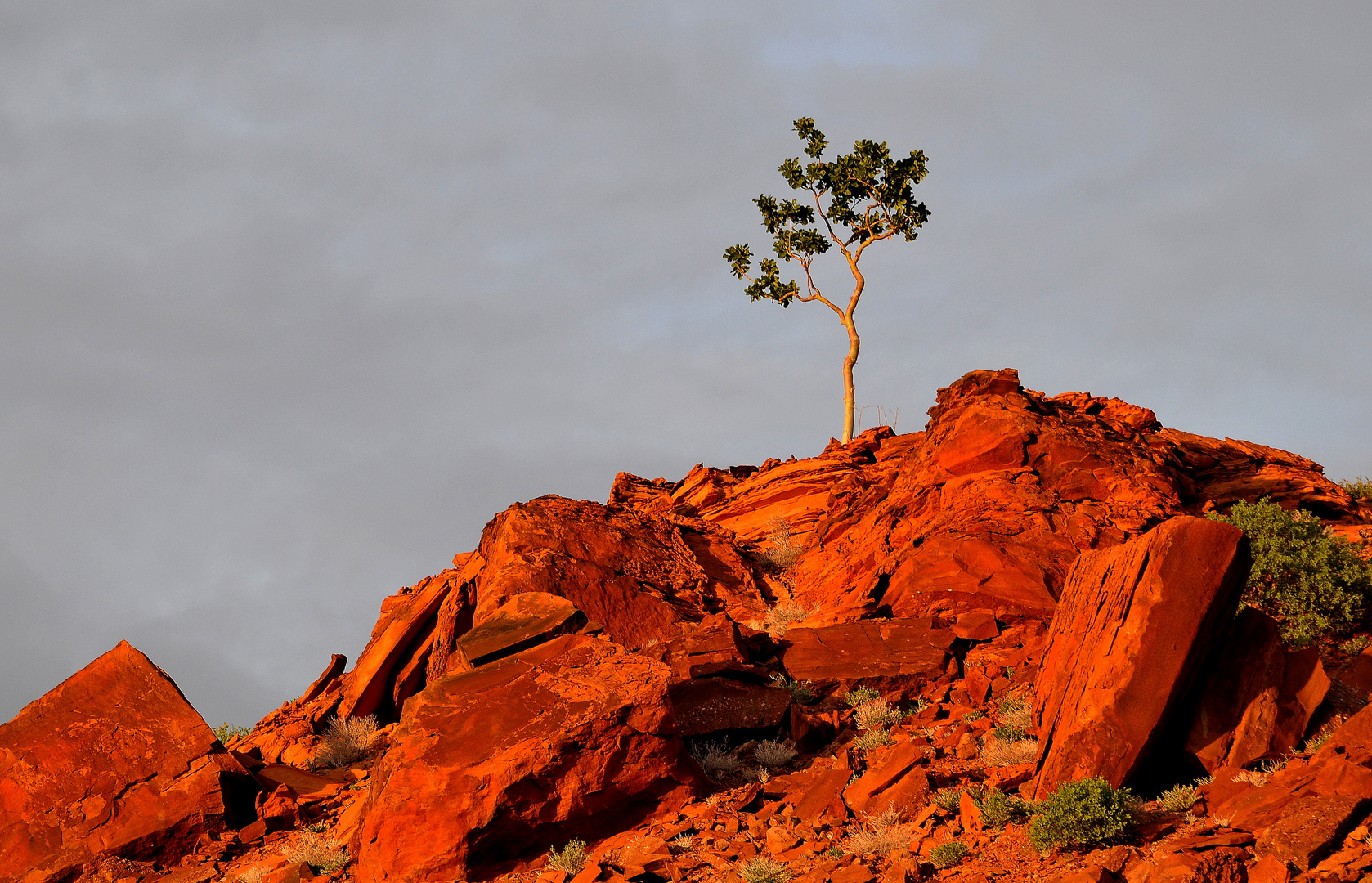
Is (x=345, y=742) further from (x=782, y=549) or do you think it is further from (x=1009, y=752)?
(x=1009, y=752)

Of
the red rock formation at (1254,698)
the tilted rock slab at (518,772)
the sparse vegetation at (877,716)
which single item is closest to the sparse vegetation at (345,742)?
the tilted rock slab at (518,772)

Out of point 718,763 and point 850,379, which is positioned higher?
point 850,379

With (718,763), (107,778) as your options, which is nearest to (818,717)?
(718,763)

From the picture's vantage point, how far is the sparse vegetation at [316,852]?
1294 cm

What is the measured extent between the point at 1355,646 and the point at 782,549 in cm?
1278

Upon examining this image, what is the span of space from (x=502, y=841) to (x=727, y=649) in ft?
17.2

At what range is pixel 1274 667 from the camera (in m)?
11.8

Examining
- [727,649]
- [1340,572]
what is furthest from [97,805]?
[1340,572]

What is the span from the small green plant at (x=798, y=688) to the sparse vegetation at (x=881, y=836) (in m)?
4.58

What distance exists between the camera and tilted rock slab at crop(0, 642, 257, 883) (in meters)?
14.5

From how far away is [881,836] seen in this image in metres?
11.1

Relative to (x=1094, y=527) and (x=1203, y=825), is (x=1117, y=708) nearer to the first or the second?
(x=1203, y=825)

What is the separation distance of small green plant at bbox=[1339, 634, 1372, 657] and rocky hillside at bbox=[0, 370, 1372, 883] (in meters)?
1.90

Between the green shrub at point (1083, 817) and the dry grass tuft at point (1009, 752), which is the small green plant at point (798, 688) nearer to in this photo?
the dry grass tuft at point (1009, 752)
